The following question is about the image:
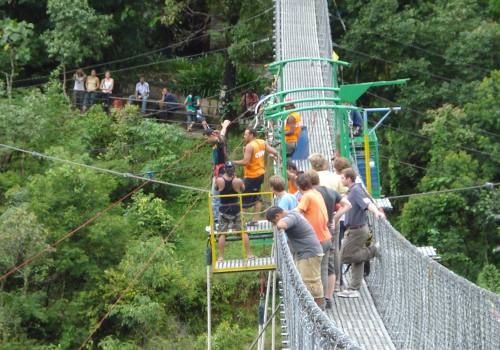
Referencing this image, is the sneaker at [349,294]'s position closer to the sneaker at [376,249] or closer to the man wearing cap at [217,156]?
the sneaker at [376,249]

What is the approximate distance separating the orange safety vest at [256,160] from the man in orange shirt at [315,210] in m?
3.02

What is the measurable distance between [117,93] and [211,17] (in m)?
2.74

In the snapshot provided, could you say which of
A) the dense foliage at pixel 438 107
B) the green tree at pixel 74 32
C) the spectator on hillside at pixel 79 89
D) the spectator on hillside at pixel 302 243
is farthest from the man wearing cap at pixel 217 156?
the green tree at pixel 74 32

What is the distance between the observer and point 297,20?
2406 cm

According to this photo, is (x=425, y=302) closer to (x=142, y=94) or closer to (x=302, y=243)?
(x=302, y=243)

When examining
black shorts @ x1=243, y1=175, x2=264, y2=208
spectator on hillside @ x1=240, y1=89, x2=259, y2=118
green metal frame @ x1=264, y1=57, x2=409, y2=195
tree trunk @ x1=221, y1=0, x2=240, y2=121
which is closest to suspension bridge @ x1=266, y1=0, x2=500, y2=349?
black shorts @ x1=243, y1=175, x2=264, y2=208

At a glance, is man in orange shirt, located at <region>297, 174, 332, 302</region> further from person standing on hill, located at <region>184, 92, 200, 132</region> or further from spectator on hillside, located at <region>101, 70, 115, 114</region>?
spectator on hillside, located at <region>101, 70, 115, 114</region>

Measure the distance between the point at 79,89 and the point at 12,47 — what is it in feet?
5.69

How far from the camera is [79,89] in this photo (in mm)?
27156

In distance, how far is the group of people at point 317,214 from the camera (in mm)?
10555

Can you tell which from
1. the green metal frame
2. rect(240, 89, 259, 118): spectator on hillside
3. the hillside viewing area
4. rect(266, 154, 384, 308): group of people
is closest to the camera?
rect(266, 154, 384, 308): group of people

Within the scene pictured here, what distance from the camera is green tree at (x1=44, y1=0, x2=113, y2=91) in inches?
1072

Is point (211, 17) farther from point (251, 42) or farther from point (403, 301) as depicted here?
point (403, 301)

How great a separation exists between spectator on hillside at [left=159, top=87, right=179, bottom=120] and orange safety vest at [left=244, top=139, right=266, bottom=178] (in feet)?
42.4
